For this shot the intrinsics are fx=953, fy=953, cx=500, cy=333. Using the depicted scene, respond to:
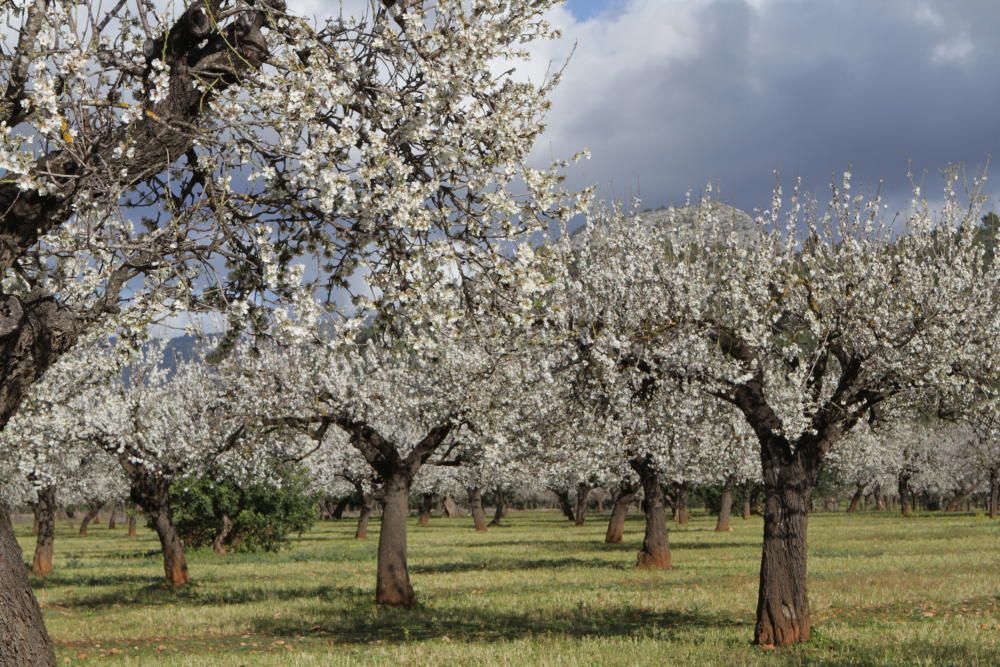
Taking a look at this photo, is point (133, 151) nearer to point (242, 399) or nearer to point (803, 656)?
point (803, 656)

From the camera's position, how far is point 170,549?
113ft

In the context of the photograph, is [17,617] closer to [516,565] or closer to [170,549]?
[170,549]

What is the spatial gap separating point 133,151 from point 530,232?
337 centimetres

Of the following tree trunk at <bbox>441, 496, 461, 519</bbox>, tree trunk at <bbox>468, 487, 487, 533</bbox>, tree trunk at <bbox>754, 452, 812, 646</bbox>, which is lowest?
tree trunk at <bbox>441, 496, 461, 519</bbox>

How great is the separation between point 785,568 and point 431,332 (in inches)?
436

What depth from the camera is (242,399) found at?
30.8 m

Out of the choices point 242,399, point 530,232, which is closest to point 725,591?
point 242,399

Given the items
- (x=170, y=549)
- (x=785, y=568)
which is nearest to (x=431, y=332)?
(x=785, y=568)

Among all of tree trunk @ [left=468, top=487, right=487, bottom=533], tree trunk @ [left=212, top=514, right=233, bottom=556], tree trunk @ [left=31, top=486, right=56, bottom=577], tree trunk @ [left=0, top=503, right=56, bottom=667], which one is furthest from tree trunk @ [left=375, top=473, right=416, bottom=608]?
tree trunk @ [left=468, top=487, right=487, bottom=533]

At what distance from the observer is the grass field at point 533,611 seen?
16875mm

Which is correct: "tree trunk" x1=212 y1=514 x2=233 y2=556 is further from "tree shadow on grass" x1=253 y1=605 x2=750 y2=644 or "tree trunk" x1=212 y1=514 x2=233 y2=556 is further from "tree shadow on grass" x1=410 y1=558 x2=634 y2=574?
"tree shadow on grass" x1=253 y1=605 x2=750 y2=644

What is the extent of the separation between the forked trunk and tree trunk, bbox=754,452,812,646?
2297 centimetres

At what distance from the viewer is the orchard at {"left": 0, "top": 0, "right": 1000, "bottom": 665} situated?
7.97 metres

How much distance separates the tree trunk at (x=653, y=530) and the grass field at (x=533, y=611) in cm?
95
